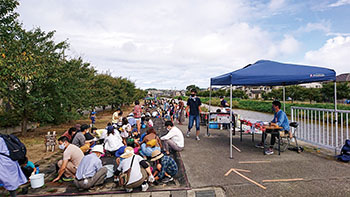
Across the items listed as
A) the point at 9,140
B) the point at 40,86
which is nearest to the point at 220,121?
the point at 9,140

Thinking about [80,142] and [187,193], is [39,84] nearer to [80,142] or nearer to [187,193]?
[80,142]

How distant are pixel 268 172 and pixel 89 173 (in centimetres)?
378

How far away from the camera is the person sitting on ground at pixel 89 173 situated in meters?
3.75

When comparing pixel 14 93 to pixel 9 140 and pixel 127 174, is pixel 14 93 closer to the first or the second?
pixel 9 140

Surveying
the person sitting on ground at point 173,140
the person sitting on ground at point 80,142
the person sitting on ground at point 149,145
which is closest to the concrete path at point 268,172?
the person sitting on ground at point 173,140

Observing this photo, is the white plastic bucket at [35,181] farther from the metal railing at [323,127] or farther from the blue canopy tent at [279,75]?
the metal railing at [323,127]

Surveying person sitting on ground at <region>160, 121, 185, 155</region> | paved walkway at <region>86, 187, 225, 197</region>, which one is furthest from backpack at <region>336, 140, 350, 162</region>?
person sitting on ground at <region>160, 121, 185, 155</region>

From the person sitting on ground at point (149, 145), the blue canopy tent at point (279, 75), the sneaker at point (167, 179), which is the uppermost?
the blue canopy tent at point (279, 75)

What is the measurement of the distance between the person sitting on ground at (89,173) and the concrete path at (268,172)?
5.93 feet

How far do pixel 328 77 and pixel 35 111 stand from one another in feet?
37.4

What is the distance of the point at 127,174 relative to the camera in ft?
12.2

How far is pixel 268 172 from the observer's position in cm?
452

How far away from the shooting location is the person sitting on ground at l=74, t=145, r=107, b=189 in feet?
12.3

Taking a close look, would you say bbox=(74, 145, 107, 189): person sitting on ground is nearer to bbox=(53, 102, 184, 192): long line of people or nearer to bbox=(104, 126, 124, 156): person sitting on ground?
bbox=(53, 102, 184, 192): long line of people
